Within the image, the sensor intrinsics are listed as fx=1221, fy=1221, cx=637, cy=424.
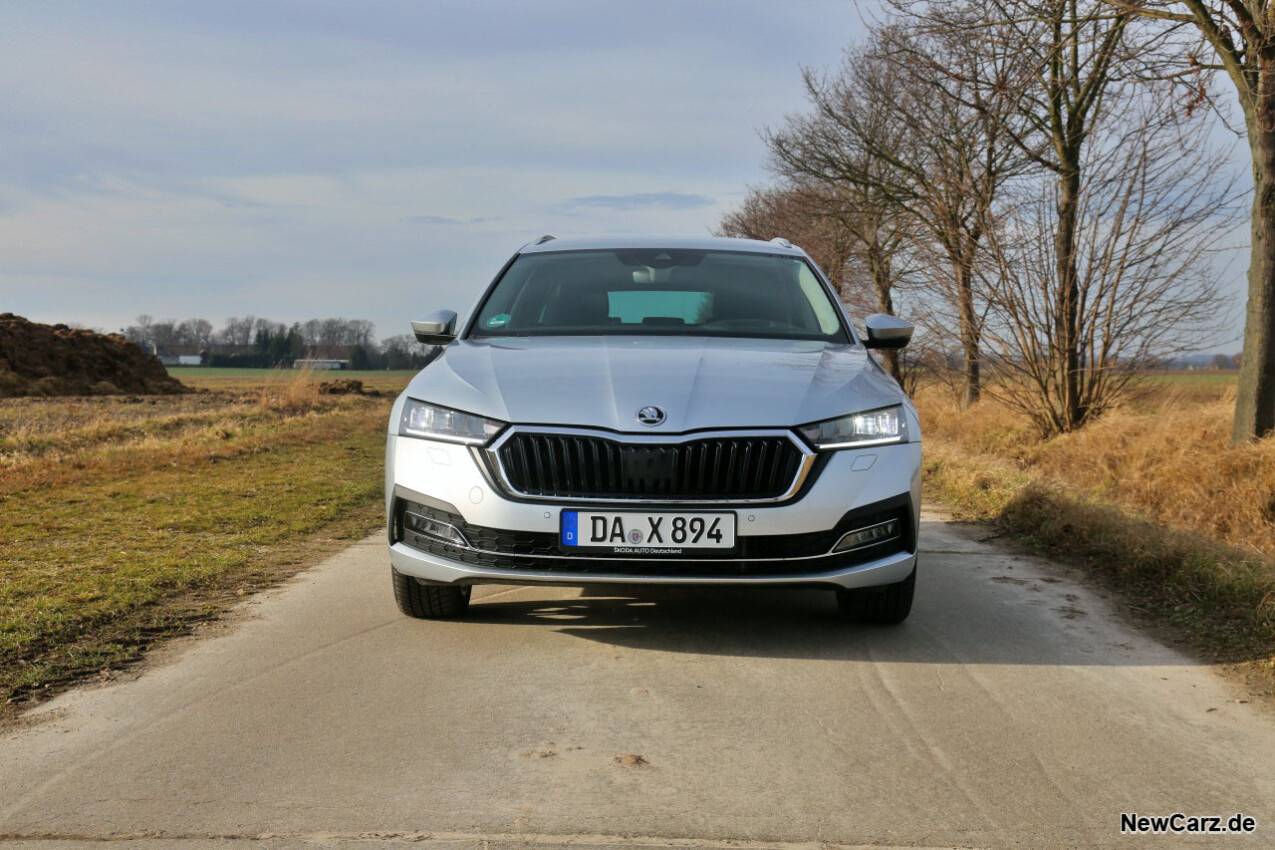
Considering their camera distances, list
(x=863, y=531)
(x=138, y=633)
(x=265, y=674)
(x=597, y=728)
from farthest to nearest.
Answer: (x=138, y=633)
(x=863, y=531)
(x=265, y=674)
(x=597, y=728)

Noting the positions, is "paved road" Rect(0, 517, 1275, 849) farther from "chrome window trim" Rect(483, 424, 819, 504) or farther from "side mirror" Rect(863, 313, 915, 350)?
"side mirror" Rect(863, 313, 915, 350)

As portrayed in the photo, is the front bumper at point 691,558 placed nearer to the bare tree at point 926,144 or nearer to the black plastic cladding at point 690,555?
the black plastic cladding at point 690,555

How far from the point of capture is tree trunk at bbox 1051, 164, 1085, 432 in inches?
508

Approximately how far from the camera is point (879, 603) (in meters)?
5.03

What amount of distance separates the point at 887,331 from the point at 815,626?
1.57 metres

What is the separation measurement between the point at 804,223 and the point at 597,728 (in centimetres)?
2891

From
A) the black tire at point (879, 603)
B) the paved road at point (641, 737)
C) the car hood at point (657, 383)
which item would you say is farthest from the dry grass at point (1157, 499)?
the car hood at point (657, 383)

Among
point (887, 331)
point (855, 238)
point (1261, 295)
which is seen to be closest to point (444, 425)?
point (887, 331)

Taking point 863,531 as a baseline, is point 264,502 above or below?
below

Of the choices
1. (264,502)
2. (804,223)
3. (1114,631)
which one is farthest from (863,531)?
(804,223)

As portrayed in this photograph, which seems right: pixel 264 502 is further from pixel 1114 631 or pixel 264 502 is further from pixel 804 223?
pixel 804 223

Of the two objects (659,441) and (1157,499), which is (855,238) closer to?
(1157,499)

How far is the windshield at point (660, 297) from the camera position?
231 inches

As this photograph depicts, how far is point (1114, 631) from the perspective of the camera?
5180mm
